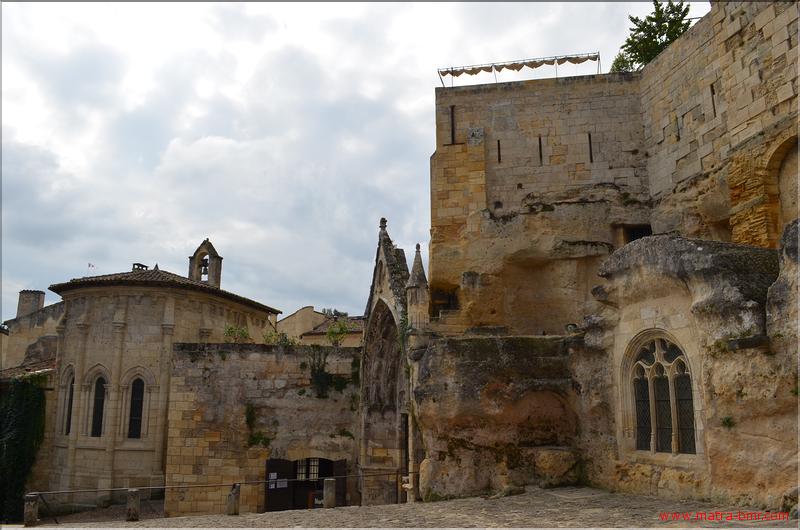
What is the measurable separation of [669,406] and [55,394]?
19394 millimetres

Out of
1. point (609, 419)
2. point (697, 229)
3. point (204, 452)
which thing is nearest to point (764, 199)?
point (697, 229)

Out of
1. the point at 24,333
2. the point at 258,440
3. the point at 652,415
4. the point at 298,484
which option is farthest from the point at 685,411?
the point at 24,333

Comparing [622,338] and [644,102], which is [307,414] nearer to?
[622,338]

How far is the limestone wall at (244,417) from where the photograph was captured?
682 inches

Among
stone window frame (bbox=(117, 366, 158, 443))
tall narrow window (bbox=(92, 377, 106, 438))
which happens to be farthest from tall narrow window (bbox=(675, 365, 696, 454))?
tall narrow window (bbox=(92, 377, 106, 438))

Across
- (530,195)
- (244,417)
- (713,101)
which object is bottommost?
(244,417)

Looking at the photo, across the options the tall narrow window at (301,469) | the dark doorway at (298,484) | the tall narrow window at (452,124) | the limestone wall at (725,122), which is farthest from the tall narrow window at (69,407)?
the limestone wall at (725,122)

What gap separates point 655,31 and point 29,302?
87.6ft

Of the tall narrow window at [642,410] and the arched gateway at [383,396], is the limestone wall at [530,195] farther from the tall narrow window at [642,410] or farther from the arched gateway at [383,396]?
the tall narrow window at [642,410]

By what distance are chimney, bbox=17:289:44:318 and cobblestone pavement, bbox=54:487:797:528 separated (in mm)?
20768

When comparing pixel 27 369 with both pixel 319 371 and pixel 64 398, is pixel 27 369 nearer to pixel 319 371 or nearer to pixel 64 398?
pixel 64 398

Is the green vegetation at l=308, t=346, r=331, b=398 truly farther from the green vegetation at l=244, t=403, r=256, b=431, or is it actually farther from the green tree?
the green tree

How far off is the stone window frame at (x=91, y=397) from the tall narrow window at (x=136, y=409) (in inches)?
26.7

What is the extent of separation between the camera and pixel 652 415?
882 centimetres
